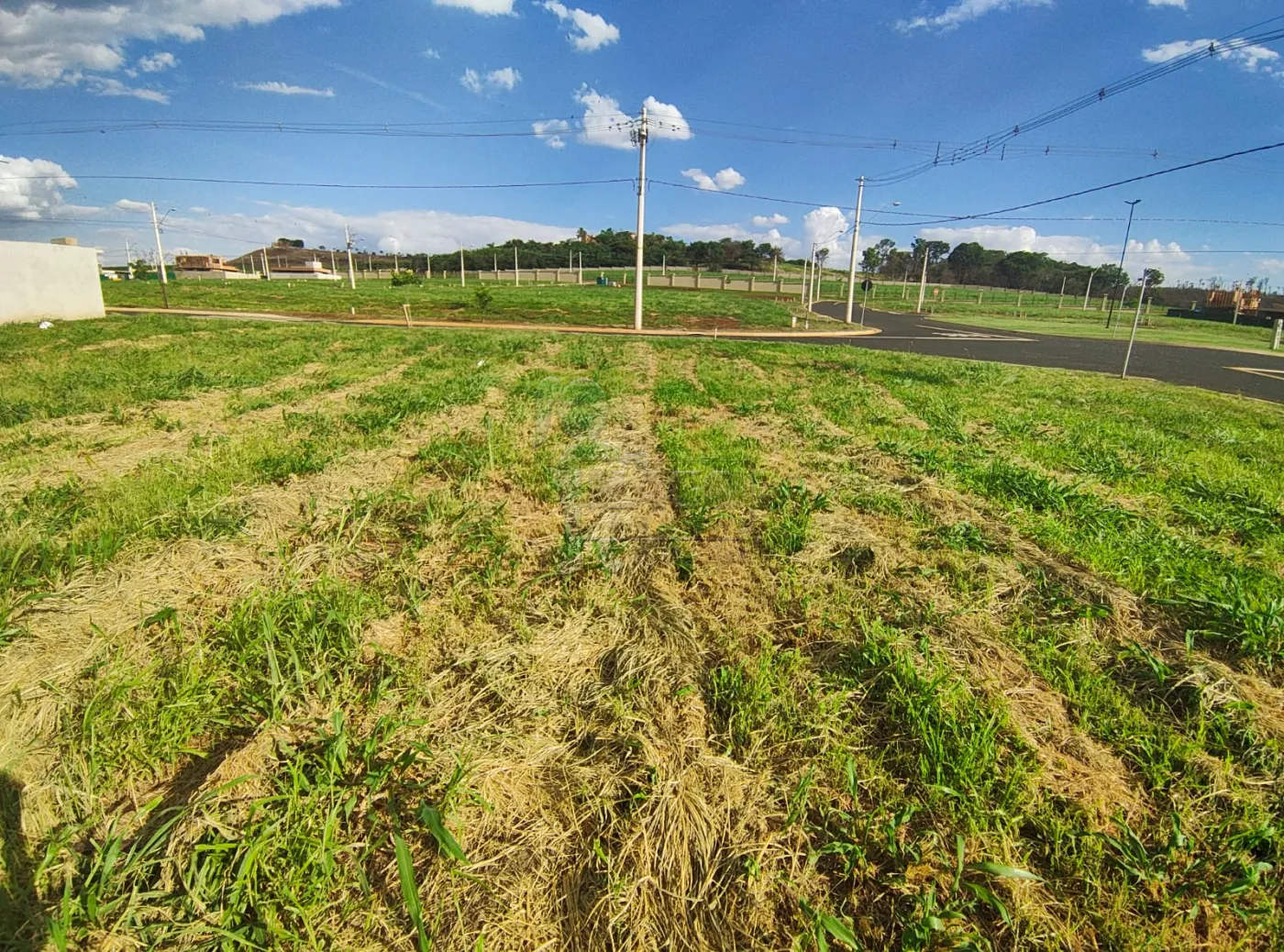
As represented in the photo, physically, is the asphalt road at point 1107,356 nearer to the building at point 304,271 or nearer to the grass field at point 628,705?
the grass field at point 628,705

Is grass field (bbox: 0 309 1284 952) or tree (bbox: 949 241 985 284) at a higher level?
tree (bbox: 949 241 985 284)

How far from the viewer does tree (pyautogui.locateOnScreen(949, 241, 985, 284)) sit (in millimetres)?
115125

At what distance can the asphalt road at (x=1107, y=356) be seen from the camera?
16.4 metres

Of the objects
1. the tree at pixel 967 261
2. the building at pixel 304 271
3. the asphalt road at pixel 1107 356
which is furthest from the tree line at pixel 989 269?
the building at pixel 304 271

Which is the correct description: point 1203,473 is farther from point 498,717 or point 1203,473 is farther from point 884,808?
point 498,717

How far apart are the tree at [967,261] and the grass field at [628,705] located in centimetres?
13216

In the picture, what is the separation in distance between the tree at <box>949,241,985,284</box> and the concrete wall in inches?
5118

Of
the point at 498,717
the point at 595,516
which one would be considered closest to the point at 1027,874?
the point at 498,717

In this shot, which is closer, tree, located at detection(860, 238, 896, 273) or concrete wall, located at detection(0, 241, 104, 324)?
concrete wall, located at detection(0, 241, 104, 324)

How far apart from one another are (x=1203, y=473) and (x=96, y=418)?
12117 millimetres

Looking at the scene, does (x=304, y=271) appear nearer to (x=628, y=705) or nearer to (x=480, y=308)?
Answer: (x=480, y=308)

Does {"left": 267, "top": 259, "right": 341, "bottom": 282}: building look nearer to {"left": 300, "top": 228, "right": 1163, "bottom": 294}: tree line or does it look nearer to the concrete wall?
{"left": 300, "top": 228, "right": 1163, "bottom": 294}: tree line

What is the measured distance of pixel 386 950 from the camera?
1.58m

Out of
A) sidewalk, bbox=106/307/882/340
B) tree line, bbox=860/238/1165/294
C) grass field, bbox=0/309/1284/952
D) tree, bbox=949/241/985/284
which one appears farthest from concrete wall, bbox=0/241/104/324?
tree, bbox=949/241/985/284
